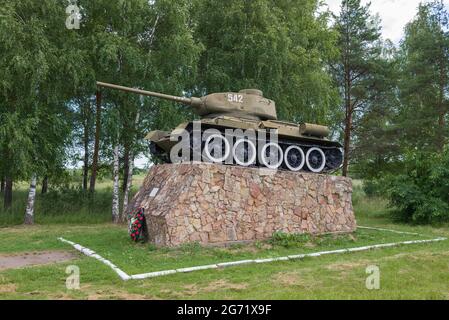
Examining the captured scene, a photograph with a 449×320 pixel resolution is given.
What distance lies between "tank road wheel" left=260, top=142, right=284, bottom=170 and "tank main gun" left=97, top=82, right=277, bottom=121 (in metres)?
1.12

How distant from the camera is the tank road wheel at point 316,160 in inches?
517

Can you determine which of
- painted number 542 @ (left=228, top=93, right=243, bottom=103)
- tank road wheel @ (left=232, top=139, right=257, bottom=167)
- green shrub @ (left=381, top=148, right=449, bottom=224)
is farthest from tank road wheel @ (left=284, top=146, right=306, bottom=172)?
green shrub @ (left=381, top=148, right=449, bottom=224)

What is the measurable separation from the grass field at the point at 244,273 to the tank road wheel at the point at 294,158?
215 cm

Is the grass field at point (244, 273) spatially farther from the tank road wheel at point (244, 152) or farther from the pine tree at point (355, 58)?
the pine tree at point (355, 58)

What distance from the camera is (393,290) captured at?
6.54 m

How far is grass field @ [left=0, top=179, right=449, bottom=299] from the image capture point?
6.38 m

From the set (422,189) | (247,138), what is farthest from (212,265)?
(422,189)

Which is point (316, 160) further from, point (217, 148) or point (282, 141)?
point (217, 148)

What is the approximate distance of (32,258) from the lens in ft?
31.2

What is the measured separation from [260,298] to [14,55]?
466 inches

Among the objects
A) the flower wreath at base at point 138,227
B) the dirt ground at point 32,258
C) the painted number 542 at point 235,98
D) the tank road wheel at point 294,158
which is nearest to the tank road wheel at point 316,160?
the tank road wheel at point 294,158

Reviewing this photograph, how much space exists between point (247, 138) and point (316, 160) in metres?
2.50

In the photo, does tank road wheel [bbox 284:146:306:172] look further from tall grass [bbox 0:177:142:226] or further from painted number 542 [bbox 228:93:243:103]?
tall grass [bbox 0:177:142:226]

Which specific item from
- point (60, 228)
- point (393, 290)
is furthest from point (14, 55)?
point (393, 290)
